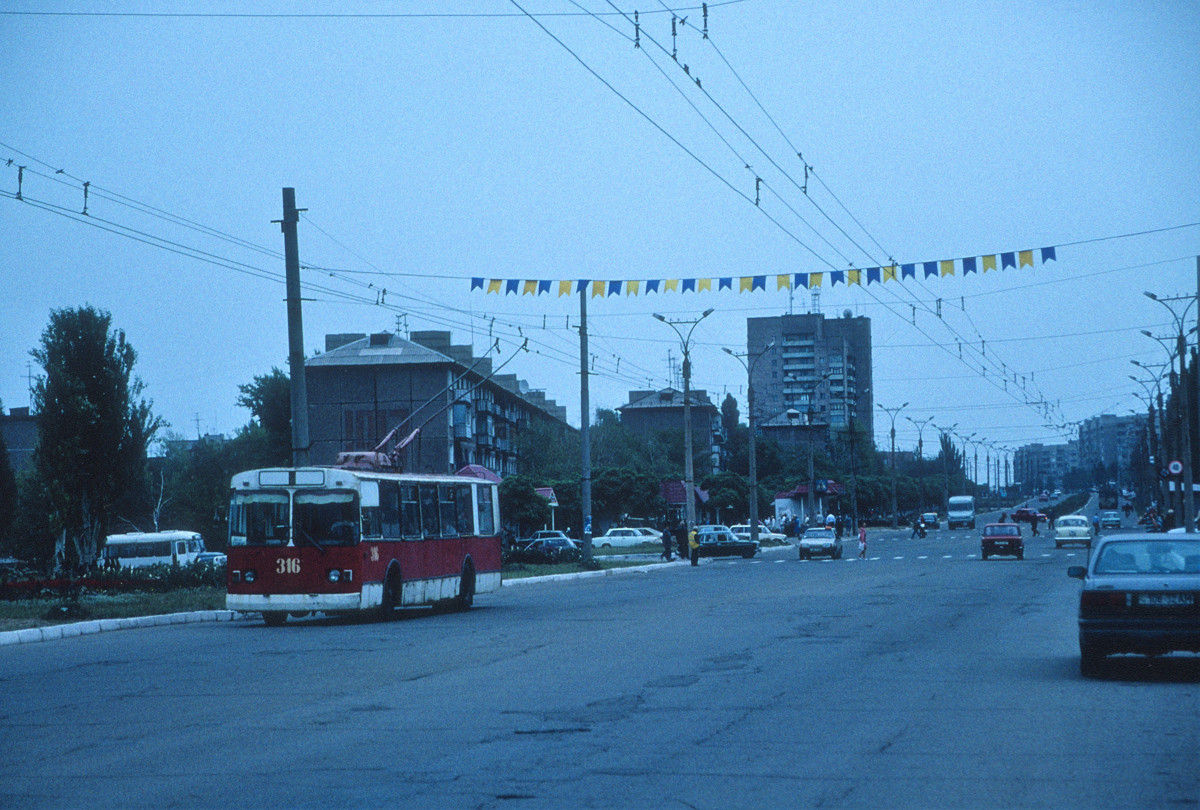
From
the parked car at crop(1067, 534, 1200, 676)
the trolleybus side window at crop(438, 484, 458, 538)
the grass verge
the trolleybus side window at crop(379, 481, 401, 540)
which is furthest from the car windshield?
the grass verge

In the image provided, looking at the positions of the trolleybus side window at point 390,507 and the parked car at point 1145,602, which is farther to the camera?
the trolleybus side window at point 390,507

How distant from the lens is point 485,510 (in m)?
28.8

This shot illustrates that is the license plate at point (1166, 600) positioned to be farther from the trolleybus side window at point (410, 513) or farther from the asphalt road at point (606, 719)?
the trolleybus side window at point (410, 513)

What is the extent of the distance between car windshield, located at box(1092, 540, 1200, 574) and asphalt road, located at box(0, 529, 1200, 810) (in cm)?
105

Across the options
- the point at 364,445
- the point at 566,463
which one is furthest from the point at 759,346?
the point at 364,445

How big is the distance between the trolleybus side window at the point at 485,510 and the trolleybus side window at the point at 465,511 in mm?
558

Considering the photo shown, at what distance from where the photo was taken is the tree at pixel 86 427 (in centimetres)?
4722

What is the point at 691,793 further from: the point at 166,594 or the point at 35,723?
the point at 166,594

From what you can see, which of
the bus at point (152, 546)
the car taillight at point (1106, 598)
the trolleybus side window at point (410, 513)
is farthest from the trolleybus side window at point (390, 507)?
the bus at point (152, 546)

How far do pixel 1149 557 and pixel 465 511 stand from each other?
16.3m

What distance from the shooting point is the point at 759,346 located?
180 meters

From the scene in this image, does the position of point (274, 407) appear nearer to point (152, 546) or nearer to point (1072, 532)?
point (152, 546)

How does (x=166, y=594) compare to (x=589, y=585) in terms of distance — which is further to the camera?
(x=589, y=585)

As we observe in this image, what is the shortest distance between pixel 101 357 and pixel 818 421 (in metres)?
141
